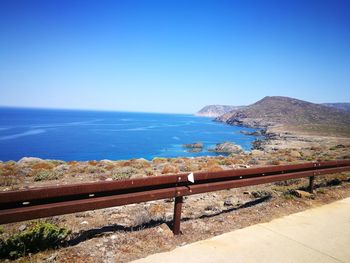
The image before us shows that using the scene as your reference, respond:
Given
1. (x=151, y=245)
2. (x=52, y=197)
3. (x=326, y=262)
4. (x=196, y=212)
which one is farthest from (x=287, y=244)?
(x=52, y=197)

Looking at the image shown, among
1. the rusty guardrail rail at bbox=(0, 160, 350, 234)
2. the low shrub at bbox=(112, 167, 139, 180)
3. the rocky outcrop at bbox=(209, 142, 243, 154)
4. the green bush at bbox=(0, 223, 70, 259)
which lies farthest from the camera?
the rocky outcrop at bbox=(209, 142, 243, 154)

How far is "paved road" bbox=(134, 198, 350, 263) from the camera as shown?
388cm

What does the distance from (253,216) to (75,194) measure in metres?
3.75

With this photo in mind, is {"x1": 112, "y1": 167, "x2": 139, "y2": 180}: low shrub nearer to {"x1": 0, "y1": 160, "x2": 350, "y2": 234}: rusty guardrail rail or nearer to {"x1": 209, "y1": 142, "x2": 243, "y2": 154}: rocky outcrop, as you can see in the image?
{"x1": 0, "y1": 160, "x2": 350, "y2": 234}: rusty guardrail rail

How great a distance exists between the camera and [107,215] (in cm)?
662

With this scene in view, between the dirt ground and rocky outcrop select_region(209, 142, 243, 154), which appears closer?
the dirt ground

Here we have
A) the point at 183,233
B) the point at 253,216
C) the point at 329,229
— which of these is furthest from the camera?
the point at 253,216

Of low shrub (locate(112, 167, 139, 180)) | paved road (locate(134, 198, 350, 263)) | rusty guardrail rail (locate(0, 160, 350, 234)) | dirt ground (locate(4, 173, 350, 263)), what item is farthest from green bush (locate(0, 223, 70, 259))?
low shrub (locate(112, 167, 139, 180))

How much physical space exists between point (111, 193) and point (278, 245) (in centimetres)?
280

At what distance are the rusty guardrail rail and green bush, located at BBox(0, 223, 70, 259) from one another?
721 mm

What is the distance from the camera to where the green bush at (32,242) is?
3819 mm

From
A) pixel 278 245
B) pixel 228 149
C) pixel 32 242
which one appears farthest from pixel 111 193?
pixel 228 149

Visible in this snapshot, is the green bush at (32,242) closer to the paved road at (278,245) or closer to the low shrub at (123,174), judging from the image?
the paved road at (278,245)

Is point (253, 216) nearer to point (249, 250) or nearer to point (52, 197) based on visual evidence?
point (249, 250)
